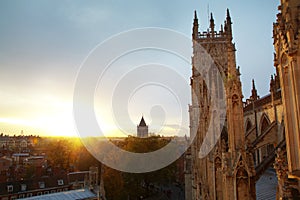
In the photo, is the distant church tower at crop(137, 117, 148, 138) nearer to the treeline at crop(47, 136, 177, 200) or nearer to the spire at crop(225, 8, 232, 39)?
the treeline at crop(47, 136, 177, 200)

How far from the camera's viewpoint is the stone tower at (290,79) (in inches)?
168

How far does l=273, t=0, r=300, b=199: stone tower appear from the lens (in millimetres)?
4270

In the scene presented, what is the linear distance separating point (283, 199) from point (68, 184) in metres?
32.4

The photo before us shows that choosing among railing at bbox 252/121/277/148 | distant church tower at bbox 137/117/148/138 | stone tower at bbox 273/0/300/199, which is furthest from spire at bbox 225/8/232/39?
distant church tower at bbox 137/117/148/138

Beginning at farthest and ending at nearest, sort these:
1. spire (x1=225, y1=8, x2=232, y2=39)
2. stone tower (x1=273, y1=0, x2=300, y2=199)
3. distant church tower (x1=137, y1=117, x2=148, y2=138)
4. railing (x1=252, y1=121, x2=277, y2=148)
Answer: distant church tower (x1=137, y1=117, x2=148, y2=138) < spire (x1=225, y1=8, x2=232, y2=39) < railing (x1=252, y1=121, x2=277, y2=148) < stone tower (x1=273, y1=0, x2=300, y2=199)

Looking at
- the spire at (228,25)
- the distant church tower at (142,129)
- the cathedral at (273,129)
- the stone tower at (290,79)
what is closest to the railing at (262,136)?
the cathedral at (273,129)

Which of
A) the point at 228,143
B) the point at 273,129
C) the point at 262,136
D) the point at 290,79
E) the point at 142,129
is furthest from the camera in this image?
the point at 142,129

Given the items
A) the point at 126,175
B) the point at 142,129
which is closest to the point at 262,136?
the point at 126,175

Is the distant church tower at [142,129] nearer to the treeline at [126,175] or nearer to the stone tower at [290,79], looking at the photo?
the treeline at [126,175]

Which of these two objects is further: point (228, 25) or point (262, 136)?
point (228, 25)

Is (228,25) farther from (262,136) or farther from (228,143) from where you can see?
(228,143)

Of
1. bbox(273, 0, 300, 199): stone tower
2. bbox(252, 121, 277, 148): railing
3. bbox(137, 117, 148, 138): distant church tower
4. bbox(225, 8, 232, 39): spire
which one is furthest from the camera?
bbox(137, 117, 148, 138): distant church tower

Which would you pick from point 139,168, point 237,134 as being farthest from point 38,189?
point 237,134

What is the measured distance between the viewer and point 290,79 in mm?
4473
